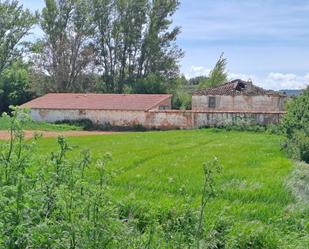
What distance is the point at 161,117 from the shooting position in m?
37.3

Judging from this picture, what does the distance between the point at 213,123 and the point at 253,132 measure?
3.54 meters

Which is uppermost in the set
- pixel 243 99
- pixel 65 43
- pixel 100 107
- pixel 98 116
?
pixel 65 43

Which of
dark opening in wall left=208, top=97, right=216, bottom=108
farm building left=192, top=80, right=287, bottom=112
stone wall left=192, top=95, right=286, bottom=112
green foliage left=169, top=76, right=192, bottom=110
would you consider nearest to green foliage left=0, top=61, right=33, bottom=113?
green foliage left=169, top=76, right=192, bottom=110

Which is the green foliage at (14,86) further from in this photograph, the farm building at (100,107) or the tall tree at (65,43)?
the farm building at (100,107)

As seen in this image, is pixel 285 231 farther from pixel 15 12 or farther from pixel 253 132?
pixel 15 12

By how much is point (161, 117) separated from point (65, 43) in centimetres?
2205

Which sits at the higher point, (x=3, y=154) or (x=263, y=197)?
(x=3, y=154)

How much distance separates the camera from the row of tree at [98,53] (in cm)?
5381

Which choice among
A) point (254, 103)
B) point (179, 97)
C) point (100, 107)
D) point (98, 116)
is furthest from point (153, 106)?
point (179, 97)

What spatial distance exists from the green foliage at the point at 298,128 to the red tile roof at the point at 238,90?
21184 millimetres

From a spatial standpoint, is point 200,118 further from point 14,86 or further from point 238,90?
point 14,86

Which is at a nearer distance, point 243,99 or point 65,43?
point 243,99

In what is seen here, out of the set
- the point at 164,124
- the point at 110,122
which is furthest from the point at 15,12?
the point at 164,124

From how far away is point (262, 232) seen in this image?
7266 millimetres
